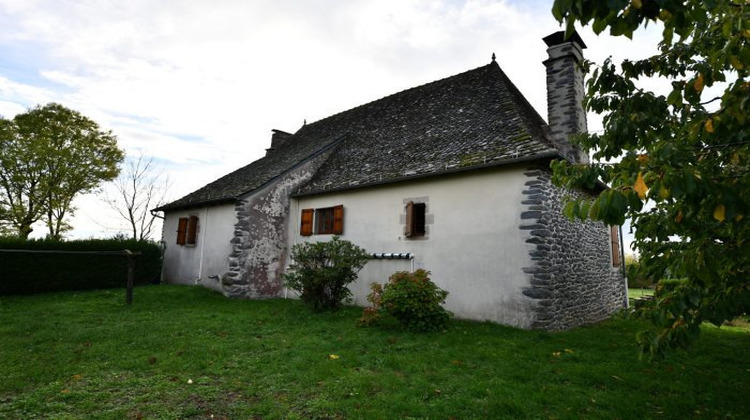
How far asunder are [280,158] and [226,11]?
7.82 meters

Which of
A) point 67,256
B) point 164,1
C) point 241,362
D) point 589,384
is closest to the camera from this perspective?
point 589,384

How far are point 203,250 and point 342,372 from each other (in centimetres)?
1000

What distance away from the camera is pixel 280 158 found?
50.2 ft

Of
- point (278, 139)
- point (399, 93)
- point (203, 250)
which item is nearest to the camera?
point (203, 250)

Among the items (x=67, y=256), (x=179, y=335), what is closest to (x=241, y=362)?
(x=179, y=335)

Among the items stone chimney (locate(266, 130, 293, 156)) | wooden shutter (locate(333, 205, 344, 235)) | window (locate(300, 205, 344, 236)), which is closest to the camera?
wooden shutter (locate(333, 205, 344, 235))

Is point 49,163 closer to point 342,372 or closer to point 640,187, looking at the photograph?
point 342,372

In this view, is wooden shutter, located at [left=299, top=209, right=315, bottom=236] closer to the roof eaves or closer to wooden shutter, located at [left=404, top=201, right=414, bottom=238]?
the roof eaves

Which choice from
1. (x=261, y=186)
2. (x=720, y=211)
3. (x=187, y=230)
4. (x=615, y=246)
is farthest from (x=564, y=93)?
(x=187, y=230)

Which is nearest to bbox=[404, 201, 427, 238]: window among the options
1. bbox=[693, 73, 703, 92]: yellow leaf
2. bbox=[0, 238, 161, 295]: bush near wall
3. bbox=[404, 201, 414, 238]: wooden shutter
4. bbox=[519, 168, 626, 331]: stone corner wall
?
bbox=[404, 201, 414, 238]: wooden shutter

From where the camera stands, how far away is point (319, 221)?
11594mm

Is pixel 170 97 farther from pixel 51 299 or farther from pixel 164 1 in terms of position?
pixel 51 299

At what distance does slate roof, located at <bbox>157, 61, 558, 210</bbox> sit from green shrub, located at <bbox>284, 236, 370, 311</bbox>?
221cm

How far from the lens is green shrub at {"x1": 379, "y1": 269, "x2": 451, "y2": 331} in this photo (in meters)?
6.94
